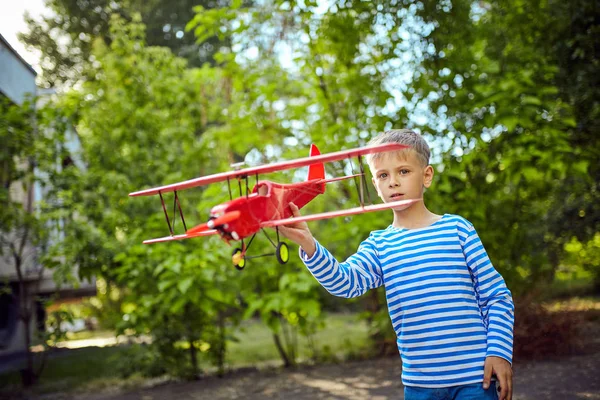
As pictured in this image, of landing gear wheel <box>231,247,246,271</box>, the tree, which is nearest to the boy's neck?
landing gear wheel <box>231,247,246,271</box>

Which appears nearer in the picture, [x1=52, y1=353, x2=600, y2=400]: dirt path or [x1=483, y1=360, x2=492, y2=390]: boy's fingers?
[x1=483, y1=360, x2=492, y2=390]: boy's fingers

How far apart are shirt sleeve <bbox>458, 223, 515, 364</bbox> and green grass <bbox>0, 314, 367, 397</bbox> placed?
6.37 m

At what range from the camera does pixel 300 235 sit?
2012mm

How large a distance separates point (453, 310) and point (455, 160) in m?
4.32

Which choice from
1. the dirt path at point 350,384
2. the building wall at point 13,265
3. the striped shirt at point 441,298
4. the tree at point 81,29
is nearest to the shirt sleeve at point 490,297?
the striped shirt at point 441,298

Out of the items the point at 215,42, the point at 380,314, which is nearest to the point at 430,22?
the point at 380,314

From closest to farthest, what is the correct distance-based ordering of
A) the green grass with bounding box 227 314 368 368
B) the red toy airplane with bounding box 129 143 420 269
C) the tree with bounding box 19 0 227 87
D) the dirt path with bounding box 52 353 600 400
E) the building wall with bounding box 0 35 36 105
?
the red toy airplane with bounding box 129 143 420 269
the dirt path with bounding box 52 353 600 400
the building wall with bounding box 0 35 36 105
the green grass with bounding box 227 314 368 368
the tree with bounding box 19 0 227 87

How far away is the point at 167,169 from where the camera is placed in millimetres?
9078

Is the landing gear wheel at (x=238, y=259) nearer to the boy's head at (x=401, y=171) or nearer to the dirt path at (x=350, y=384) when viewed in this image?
the boy's head at (x=401, y=171)

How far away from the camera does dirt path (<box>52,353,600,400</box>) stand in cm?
578

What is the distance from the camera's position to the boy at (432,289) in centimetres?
210

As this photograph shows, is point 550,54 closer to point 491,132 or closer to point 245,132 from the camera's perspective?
point 491,132

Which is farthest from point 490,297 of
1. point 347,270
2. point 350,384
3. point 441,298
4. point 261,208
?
point 350,384

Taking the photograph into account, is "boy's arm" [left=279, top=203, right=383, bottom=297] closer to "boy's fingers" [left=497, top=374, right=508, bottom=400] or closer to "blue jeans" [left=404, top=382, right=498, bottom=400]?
"blue jeans" [left=404, top=382, right=498, bottom=400]
